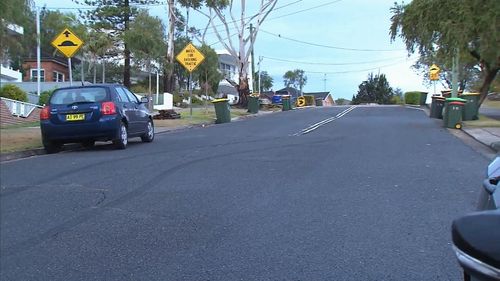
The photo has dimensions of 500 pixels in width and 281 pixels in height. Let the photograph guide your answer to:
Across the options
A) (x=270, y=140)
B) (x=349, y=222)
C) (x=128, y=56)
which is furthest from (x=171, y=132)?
(x=128, y=56)

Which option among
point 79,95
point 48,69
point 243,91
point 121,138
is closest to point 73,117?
point 79,95

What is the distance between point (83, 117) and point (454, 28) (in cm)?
1359

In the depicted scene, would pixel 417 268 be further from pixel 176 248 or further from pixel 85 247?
pixel 85 247

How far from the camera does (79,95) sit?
45.8ft

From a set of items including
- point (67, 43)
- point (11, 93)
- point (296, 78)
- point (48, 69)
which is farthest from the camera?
point (296, 78)

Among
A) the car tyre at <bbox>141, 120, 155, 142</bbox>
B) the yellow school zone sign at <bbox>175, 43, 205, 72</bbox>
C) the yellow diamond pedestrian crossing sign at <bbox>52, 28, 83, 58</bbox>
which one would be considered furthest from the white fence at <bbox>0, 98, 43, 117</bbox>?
the car tyre at <bbox>141, 120, 155, 142</bbox>

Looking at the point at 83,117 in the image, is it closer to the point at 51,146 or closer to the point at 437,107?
the point at 51,146

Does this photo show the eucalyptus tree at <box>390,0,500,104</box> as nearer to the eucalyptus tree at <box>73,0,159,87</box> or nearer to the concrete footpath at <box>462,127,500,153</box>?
the concrete footpath at <box>462,127,500,153</box>

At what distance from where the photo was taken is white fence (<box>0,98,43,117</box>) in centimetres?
2636

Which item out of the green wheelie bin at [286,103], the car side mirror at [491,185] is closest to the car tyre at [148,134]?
the car side mirror at [491,185]

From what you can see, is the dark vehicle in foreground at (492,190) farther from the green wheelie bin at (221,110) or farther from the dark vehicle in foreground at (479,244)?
the green wheelie bin at (221,110)

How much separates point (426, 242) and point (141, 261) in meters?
2.73

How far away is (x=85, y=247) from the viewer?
574 centimetres

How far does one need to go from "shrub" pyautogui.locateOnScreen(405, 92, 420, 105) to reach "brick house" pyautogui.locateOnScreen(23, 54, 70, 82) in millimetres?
34702
